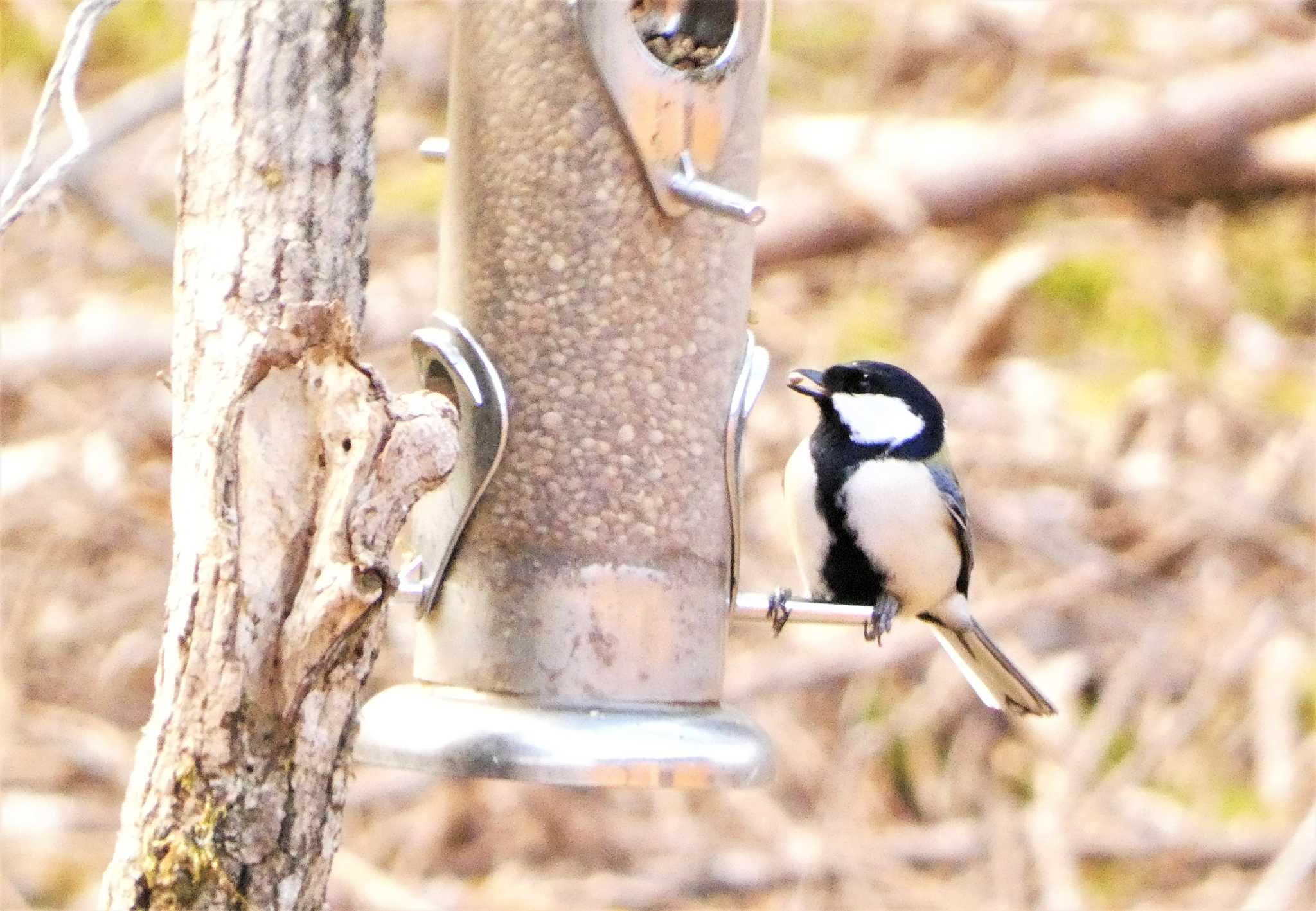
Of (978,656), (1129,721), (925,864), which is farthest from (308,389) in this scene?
(1129,721)

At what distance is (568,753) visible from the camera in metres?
2.59

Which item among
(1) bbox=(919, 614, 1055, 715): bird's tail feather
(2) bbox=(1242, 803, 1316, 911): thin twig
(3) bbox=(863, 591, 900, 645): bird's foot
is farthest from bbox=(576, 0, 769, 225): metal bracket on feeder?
(2) bbox=(1242, 803, 1316, 911): thin twig

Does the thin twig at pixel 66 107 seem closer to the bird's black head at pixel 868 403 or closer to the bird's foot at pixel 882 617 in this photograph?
the bird's black head at pixel 868 403

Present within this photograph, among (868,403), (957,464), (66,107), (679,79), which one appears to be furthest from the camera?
(957,464)

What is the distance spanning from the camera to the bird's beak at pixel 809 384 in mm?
3376

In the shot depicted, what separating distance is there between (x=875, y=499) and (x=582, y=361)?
31.2 inches

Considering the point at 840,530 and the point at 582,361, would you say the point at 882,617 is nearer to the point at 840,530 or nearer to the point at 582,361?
the point at 840,530

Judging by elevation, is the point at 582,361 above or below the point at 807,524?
above

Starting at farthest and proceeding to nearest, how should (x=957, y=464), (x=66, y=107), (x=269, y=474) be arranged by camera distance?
(x=957, y=464) < (x=66, y=107) < (x=269, y=474)

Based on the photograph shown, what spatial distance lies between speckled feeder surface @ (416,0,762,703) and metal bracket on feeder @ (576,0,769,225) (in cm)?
3

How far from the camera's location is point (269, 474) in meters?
2.11

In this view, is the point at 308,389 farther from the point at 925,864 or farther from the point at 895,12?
the point at 895,12

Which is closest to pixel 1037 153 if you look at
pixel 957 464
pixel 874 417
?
pixel 957 464

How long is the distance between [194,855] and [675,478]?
1.08 meters
